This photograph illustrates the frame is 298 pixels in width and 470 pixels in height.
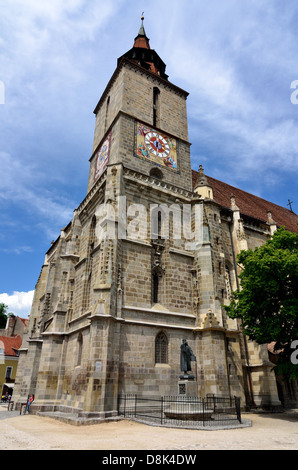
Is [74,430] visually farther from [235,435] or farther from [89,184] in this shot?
[89,184]

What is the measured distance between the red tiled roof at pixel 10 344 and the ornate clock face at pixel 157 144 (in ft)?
105

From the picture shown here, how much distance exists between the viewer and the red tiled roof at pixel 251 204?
24750mm

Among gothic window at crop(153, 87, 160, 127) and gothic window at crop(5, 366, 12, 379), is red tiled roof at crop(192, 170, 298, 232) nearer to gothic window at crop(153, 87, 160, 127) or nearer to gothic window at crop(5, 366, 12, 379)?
gothic window at crop(153, 87, 160, 127)

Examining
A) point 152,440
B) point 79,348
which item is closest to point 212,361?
point 79,348

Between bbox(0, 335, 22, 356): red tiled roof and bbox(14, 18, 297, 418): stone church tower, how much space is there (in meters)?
18.2

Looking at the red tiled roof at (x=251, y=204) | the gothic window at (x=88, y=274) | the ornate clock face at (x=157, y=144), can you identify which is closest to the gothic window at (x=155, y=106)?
the ornate clock face at (x=157, y=144)

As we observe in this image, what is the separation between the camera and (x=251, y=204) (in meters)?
27.6

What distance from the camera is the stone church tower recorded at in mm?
13539

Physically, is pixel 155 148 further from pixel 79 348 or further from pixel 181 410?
pixel 181 410

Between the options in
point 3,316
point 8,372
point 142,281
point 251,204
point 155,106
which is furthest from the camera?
point 3,316

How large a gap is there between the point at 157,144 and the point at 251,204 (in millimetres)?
11836

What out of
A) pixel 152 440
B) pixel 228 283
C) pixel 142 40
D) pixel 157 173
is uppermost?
pixel 142 40

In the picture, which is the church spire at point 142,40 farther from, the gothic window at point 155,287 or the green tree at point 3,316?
the green tree at point 3,316
